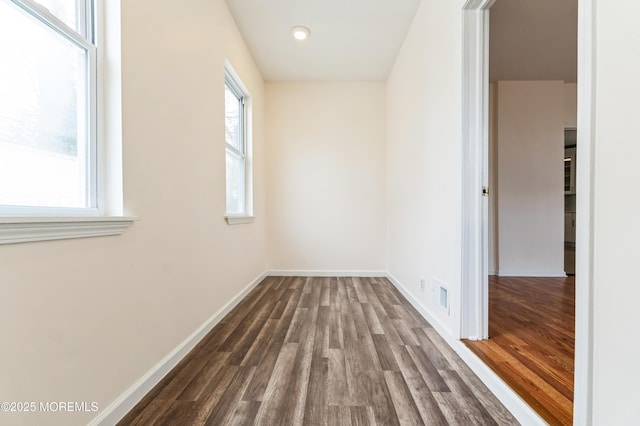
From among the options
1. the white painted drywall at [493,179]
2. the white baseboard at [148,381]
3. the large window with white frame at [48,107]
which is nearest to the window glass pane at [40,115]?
the large window with white frame at [48,107]

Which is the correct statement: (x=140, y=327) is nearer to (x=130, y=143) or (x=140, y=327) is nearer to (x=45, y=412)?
(x=45, y=412)

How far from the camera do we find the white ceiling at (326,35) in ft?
8.45

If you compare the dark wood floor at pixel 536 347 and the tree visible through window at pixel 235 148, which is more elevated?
the tree visible through window at pixel 235 148

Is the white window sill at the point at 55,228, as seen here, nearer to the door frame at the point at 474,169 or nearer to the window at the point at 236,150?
the window at the point at 236,150

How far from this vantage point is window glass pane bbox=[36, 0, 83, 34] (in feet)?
3.34

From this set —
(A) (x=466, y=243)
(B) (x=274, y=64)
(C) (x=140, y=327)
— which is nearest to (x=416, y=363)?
(A) (x=466, y=243)

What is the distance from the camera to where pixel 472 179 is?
5.70ft

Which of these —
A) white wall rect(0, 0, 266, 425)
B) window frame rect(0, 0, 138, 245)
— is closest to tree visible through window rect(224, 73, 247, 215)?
white wall rect(0, 0, 266, 425)

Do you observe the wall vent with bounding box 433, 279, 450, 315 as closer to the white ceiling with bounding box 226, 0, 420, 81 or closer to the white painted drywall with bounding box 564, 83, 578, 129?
the white ceiling with bounding box 226, 0, 420, 81

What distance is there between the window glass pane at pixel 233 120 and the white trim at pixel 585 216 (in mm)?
2634

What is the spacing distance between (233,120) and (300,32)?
1164 millimetres

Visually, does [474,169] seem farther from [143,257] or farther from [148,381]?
[148,381]

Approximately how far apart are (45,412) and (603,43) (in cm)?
206

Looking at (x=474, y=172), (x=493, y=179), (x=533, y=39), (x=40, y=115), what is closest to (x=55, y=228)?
(x=40, y=115)
